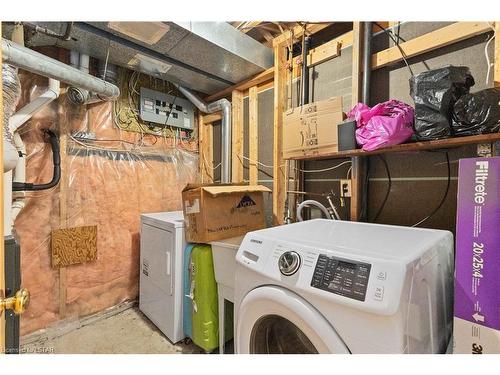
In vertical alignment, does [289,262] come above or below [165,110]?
below

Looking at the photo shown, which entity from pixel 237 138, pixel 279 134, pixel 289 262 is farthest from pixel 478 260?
pixel 237 138

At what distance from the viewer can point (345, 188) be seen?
1.78m

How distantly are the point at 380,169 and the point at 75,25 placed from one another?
2.13m

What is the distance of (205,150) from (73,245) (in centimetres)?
157

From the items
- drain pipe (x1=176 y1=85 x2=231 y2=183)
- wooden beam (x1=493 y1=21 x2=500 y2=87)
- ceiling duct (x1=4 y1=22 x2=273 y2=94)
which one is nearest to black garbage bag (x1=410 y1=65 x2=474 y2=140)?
wooden beam (x1=493 y1=21 x2=500 y2=87)

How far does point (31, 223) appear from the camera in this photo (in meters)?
1.89

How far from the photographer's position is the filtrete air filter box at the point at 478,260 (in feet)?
2.93

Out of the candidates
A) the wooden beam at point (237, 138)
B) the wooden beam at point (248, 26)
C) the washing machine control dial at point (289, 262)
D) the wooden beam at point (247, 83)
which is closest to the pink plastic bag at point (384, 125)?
the washing machine control dial at point (289, 262)

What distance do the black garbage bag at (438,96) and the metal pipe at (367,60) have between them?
0.48 m

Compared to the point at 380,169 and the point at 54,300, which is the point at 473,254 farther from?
the point at 54,300

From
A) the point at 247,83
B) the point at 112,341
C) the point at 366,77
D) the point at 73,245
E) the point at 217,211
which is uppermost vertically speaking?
the point at 247,83

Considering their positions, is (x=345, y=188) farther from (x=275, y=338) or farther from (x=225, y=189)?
(x=275, y=338)

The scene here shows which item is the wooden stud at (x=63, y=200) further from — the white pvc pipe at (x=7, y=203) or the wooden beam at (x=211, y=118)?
the wooden beam at (x=211, y=118)
